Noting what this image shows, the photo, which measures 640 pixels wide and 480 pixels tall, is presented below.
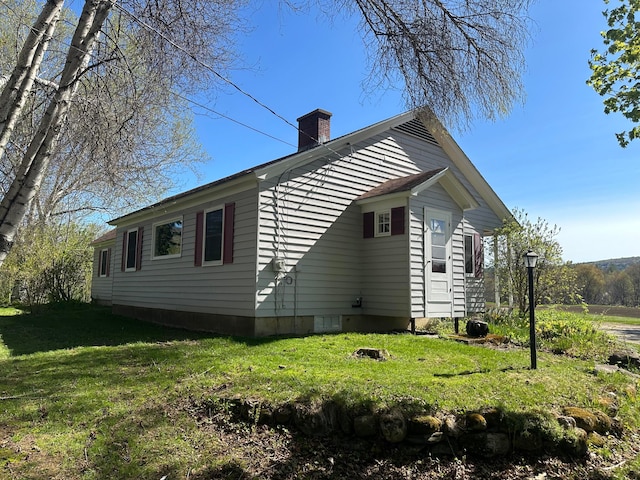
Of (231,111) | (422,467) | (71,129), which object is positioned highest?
(231,111)

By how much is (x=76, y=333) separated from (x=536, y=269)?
38.6ft

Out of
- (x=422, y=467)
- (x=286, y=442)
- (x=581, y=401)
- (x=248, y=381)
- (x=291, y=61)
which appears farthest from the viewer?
(x=291, y=61)

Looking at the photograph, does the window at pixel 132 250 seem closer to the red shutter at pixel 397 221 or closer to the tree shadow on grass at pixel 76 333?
the tree shadow on grass at pixel 76 333

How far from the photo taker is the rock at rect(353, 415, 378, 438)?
151 inches

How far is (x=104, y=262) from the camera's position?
1934 centimetres

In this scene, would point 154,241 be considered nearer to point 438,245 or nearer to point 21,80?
point 438,245

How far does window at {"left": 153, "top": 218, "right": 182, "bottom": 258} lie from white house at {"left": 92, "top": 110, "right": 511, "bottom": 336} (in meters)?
0.07

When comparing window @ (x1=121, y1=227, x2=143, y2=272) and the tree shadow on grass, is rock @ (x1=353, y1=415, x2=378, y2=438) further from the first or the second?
window @ (x1=121, y1=227, x2=143, y2=272)

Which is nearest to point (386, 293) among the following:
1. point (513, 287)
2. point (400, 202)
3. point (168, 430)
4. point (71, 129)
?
point (400, 202)

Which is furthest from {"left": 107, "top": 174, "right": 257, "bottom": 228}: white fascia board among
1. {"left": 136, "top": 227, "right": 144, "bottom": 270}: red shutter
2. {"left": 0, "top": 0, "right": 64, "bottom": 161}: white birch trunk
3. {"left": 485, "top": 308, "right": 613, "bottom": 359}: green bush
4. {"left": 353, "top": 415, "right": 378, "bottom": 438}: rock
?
{"left": 485, "top": 308, "right": 613, "bottom": 359}: green bush

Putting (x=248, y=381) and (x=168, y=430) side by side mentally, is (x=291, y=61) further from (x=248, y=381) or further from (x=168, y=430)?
(x=168, y=430)

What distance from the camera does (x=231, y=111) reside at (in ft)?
20.1

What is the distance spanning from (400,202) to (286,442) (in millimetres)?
6338

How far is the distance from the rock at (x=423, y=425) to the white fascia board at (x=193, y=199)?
5875 millimetres
